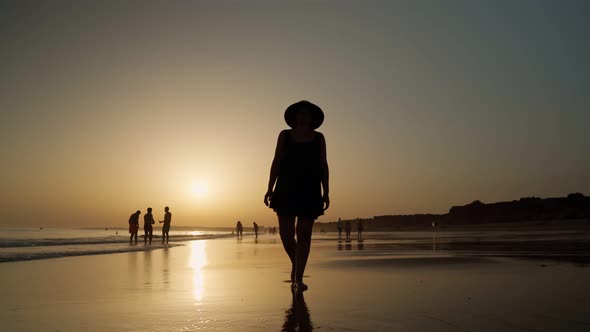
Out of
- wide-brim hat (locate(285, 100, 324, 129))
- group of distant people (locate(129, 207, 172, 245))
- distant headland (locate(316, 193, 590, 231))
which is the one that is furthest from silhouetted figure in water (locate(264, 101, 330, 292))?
distant headland (locate(316, 193, 590, 231))

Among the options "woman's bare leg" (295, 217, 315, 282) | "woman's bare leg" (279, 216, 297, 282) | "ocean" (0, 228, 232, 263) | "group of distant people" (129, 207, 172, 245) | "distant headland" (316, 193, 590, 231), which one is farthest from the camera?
"distant headland" (316, 193, 590, 231)

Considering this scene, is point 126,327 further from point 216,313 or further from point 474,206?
point 474,206

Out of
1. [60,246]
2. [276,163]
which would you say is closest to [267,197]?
[276,163]

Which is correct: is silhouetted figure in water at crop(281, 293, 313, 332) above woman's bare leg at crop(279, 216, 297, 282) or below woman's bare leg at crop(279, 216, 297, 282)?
below

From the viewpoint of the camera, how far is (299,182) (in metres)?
5.20

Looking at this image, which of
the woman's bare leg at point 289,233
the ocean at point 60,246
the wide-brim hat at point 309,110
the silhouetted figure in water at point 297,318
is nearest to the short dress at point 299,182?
the woman's bare leg at point 289,233

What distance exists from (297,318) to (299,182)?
6.57 feet

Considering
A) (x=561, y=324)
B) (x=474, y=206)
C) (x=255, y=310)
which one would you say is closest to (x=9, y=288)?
(x=255, y=310)

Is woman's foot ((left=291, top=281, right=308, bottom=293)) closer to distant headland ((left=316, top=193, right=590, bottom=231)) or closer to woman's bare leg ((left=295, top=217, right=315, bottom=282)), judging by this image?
woman's bare leg ((left=295, top=217, right=315, bottom=282))

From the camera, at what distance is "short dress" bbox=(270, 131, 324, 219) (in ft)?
16.9

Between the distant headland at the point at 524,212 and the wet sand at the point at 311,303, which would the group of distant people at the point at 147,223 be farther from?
the distant headland at the point at 524,212

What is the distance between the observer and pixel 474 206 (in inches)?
5522

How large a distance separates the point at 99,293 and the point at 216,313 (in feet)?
6.93

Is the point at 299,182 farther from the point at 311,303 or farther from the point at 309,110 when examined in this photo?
the point at 311,303
